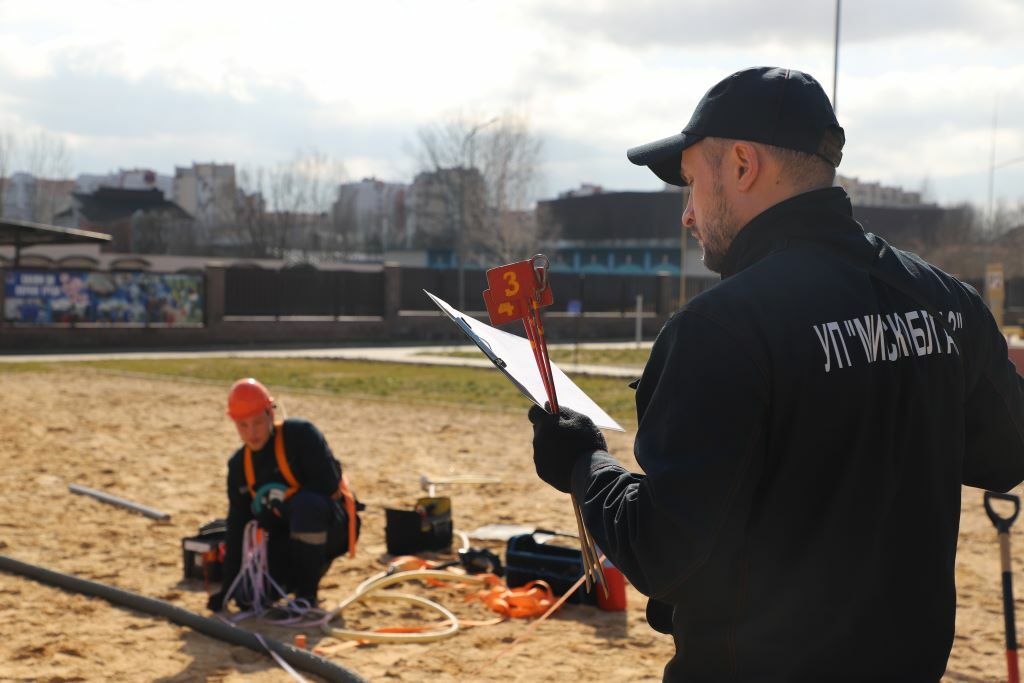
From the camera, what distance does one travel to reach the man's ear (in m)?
1.98

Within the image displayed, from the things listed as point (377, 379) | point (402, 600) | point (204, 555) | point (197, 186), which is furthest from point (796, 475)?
point (197, 186)

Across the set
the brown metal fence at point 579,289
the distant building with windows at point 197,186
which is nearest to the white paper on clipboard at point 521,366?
the brown metal fence at point 579,289

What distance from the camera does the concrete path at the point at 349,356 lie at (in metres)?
22.8

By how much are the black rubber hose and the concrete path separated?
1522 centimetres

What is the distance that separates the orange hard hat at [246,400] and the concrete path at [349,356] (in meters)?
15.3

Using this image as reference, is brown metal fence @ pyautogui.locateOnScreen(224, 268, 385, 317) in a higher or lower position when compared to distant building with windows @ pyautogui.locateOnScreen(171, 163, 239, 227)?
lower

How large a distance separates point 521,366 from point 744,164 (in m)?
0.74

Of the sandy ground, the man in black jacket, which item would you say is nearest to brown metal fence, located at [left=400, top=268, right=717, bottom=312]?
the sandy ground

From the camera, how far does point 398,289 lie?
3525 cm

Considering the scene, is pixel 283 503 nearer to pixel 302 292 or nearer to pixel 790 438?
pixel 790 438

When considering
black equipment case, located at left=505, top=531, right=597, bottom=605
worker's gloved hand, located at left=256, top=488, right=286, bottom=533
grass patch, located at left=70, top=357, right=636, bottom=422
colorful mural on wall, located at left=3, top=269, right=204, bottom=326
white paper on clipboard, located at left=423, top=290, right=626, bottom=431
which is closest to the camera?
white paper on clipboard, located at left=423, top=290, right=626, bottom=431

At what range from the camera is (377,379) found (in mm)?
19875

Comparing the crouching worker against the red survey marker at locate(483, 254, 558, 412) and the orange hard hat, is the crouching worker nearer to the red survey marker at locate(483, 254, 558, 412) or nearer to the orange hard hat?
the orange hard hat

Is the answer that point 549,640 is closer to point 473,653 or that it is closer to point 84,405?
point 473,653
